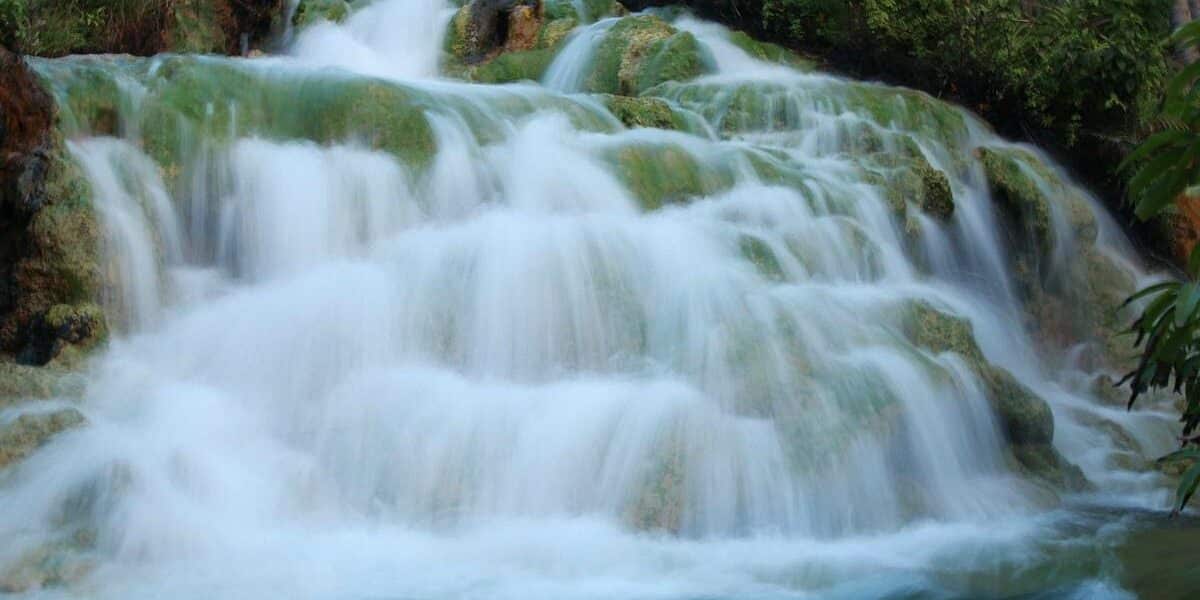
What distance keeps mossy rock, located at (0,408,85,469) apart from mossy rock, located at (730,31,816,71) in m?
8.42

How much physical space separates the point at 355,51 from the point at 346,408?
752 centimetres

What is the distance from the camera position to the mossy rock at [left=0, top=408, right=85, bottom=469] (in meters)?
4.57

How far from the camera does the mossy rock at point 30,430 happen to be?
4570 mm

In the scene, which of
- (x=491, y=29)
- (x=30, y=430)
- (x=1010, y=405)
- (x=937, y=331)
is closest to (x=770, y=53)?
(x=491, y=29)

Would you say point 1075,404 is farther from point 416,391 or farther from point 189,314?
point 189,314

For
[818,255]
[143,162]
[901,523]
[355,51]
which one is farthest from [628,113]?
[355,51]

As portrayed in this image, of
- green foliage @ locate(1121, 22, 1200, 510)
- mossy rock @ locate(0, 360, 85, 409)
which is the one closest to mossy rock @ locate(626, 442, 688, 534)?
green foliage @ locate(1121, 22, 1200, 510)

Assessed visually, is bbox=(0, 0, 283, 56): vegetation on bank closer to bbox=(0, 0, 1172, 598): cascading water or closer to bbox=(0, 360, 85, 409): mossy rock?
bbox=(0, 0, 1172, 598): cascading water

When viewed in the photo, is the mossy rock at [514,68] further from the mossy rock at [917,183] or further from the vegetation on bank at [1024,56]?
the mossy rock at [917,183]

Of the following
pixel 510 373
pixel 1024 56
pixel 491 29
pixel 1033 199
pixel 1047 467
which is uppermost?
pixel 1024 56

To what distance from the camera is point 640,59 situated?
10703 mm

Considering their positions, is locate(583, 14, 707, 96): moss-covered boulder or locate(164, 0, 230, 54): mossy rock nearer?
locate(164, 0, 230, 54): mossy rock

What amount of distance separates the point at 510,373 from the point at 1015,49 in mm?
7670

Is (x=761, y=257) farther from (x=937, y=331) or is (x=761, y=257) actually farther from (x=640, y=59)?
(x=640, y=59)
